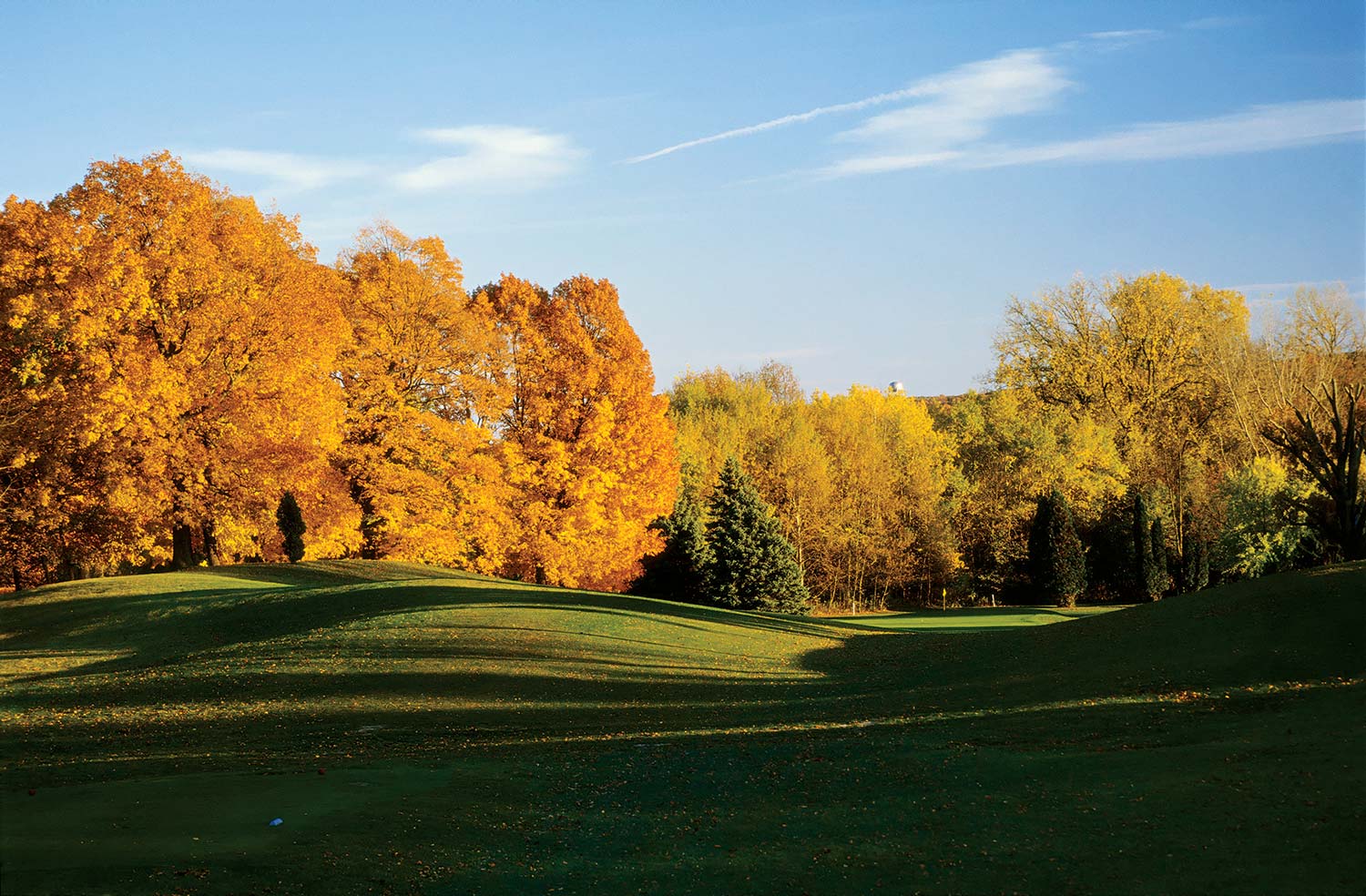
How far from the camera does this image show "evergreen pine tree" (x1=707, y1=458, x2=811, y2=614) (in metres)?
44.1

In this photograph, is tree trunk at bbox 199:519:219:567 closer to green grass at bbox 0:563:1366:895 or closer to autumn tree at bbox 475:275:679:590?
green grass at bbox 0:563:1366:895

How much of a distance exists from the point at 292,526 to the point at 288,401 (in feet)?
21.0

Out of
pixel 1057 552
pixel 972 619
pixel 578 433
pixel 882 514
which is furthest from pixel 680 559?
pixel 1057 552

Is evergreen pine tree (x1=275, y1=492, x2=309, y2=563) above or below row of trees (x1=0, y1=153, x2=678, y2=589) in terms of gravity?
below

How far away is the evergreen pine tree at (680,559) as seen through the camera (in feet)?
148

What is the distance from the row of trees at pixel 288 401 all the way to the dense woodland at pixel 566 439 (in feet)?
0.35

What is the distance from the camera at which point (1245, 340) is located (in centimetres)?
5659

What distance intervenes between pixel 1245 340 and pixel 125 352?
52218 mm

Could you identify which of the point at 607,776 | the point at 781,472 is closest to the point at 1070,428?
the point at 781,472

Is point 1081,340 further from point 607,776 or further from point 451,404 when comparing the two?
point 607,776

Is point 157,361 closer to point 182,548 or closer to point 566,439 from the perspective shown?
point 182,548

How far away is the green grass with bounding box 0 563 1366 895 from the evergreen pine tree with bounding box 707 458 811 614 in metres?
16.5

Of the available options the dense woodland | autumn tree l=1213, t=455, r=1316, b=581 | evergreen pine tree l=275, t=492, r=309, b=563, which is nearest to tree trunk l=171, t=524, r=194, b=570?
the dense woodland

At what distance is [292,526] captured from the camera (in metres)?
37.0
